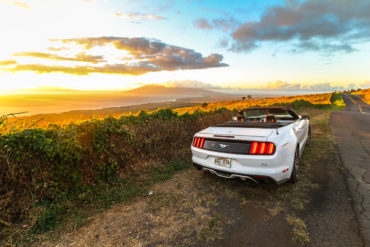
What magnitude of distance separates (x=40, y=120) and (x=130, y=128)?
1.78 m

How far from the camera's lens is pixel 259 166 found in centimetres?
337

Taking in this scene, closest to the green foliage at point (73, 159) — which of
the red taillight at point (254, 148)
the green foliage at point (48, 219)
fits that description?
the green foliage at point (48, 219)

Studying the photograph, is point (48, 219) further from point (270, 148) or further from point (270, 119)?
point (270, 119)

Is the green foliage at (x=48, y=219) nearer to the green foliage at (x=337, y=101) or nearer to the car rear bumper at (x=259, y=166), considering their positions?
the car rear bumper at (x=259, y=166)

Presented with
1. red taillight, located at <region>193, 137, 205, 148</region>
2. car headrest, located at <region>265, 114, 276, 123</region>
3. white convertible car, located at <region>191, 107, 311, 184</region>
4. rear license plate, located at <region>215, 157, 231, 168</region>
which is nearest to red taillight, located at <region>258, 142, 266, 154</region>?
white convertible car, located at <region>191, 107, 311, 184</region>

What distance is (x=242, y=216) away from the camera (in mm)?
3066

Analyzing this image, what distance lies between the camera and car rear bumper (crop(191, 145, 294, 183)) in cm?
335

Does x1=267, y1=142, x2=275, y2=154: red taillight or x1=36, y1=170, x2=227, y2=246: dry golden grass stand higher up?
x1=267, y1=142, x2=275, y2=154: red taillight

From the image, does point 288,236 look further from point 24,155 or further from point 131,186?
point 24,155

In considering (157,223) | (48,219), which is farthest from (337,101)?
(48,219)

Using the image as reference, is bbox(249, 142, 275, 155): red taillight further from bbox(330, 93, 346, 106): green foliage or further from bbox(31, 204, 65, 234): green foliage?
bbox(330, 93, 346, 106): green foliage

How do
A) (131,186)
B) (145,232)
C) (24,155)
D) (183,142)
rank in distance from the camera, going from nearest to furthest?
(145,232), (24,155), (131,186), (183,142)

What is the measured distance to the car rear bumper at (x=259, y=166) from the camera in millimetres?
3348

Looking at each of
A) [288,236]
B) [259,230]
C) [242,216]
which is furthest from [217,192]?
[288,236]
